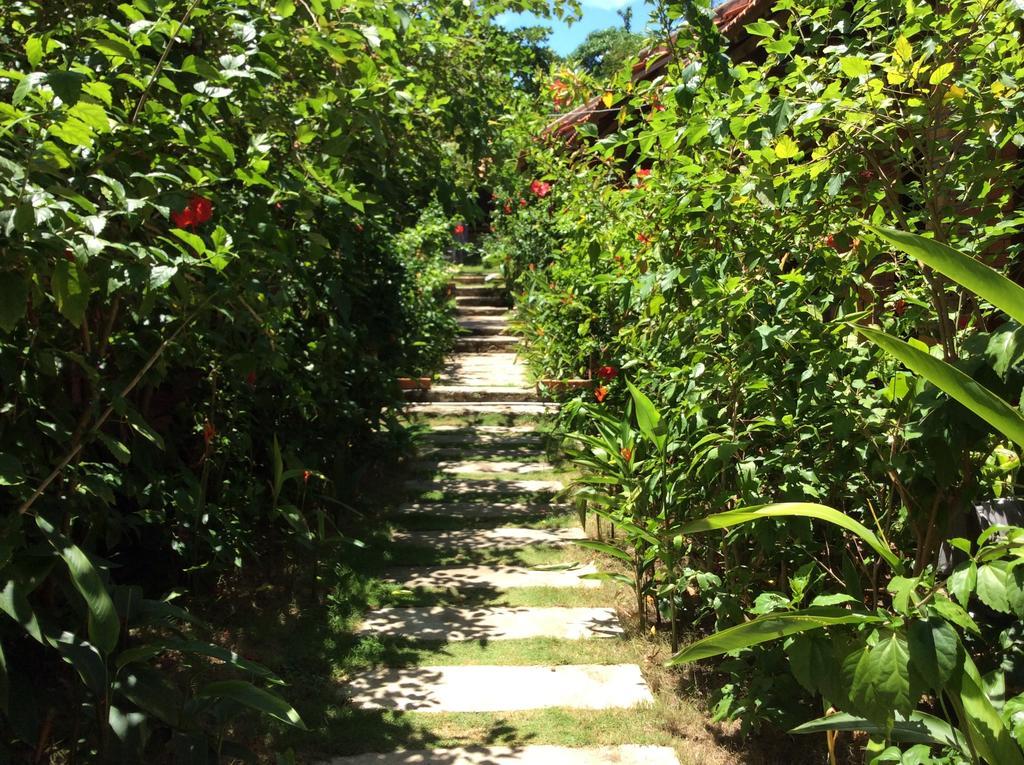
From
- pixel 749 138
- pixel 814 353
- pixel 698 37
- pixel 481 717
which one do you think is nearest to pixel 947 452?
pixel 814 353

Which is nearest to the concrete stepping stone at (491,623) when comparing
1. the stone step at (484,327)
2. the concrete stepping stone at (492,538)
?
the concrete stepping stone at (492,538)

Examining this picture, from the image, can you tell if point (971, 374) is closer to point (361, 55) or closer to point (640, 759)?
point (640, 759)

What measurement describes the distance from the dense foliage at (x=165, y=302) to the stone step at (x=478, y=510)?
1001 millimetres

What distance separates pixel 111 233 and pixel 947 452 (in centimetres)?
216

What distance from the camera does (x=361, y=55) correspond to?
2965 millimetres

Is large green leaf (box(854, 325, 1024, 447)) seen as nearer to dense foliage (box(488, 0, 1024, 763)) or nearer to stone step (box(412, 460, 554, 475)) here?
dense foliage (box(488, 0, 1024, 763))

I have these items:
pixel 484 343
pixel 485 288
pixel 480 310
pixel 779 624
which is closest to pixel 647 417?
pixel 779 624

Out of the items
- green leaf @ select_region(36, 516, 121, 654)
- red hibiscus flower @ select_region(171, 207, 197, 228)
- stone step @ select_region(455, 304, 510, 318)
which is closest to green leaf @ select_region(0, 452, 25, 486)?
green leaf @ select_region(36, 516, 121, 654)

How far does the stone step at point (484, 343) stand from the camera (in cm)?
1147

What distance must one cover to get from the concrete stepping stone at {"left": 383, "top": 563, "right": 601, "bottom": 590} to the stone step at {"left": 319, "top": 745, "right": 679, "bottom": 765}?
1505 mm

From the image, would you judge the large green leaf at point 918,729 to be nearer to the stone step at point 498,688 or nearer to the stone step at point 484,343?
the stone step at point 498,688

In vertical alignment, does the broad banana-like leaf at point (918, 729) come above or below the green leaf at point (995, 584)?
below

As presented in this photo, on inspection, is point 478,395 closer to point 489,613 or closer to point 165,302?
point 489,613

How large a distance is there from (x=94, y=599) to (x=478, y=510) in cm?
377
